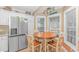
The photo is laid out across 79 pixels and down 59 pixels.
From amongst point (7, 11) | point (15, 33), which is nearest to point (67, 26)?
point (15, 33)

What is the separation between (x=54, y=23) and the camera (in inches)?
65.5

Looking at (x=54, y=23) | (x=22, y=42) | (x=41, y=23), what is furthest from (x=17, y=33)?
(x=54, y=23)

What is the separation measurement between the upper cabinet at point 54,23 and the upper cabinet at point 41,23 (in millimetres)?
78

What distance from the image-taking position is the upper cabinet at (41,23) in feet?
5.48

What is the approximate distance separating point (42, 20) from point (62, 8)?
1.15 feet

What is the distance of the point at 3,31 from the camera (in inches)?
64.1

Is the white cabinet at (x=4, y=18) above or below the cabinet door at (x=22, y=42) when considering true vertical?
above

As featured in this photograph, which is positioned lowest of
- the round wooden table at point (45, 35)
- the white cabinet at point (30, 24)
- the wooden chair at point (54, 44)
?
the wooden chair at point (54, 44)

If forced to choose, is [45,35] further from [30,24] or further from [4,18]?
[4,18]

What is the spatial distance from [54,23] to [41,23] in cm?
20

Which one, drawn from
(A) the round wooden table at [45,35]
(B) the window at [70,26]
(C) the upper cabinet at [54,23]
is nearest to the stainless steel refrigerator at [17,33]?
(A) the round wooden table at [45,35]

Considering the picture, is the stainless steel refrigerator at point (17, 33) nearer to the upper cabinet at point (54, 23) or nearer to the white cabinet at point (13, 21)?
the white cabinet at point (13, 21)

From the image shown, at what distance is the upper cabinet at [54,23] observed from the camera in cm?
165
